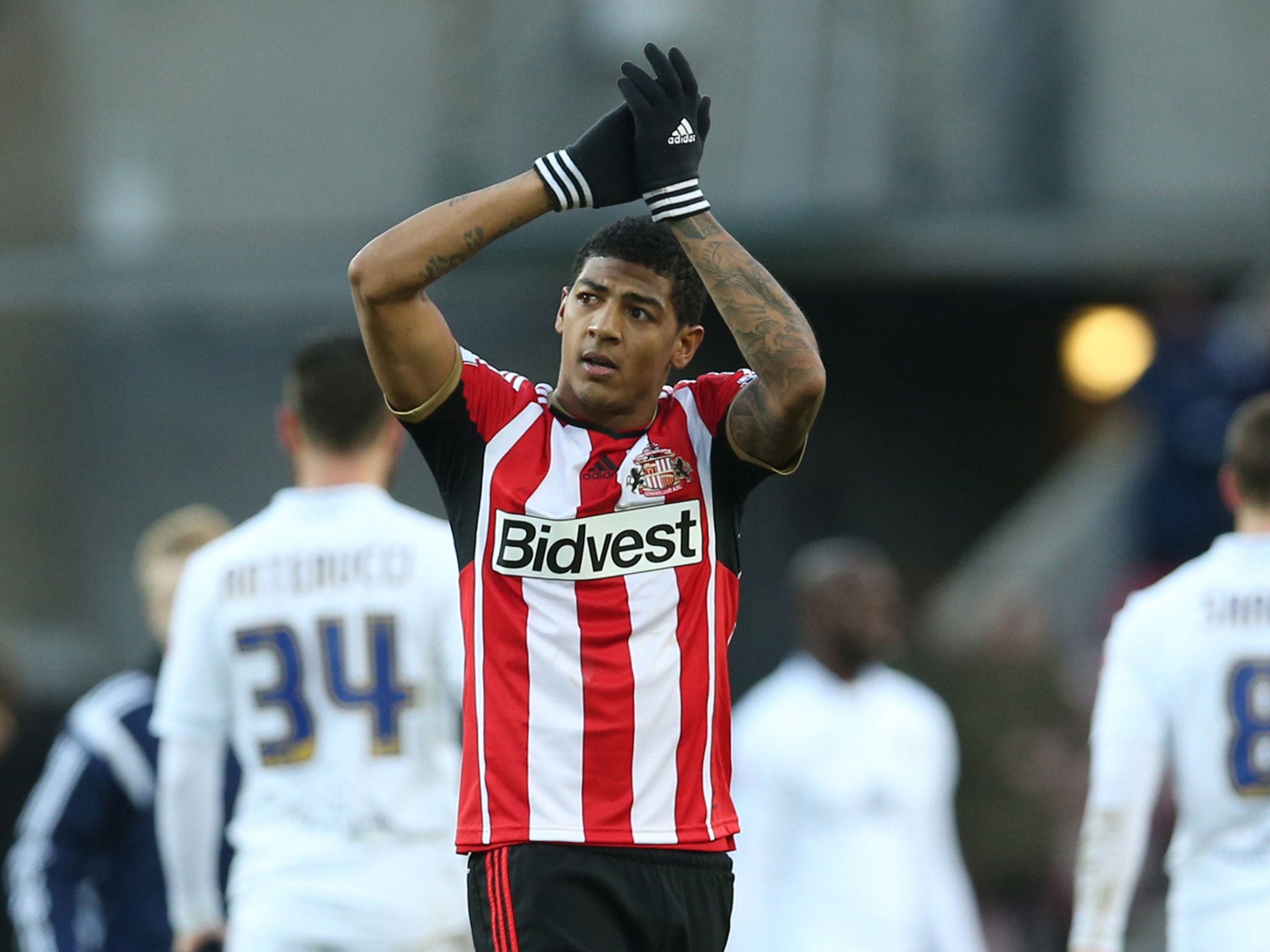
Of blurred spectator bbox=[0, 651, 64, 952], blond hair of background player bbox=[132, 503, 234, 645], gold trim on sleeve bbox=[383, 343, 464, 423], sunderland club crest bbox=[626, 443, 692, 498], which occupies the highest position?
gold trim on sleeve bbox=[383, 343, 464, 423]

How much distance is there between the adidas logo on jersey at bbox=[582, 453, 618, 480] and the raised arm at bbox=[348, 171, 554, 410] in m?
0.37

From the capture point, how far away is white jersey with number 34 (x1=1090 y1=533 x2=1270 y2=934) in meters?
5.28

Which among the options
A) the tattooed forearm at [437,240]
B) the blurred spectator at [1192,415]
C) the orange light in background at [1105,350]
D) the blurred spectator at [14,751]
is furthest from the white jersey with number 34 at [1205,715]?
the orange light in background at [1105,350]

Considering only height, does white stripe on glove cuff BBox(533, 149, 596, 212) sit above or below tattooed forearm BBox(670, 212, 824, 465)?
above

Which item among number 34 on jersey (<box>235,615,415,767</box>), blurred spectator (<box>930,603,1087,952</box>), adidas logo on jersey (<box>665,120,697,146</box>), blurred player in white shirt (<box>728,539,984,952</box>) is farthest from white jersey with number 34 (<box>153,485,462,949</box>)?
blurred spectator (<box>930,603,1087,952</box>)

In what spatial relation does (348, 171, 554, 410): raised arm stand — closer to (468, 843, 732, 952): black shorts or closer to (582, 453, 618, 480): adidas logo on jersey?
(582, 453, 618, 480): adidas logo on jersey

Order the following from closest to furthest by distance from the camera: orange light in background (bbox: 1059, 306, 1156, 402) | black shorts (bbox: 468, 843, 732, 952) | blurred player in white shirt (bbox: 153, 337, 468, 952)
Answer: black shorts (bbox: 468, 843, 732, 952) → blurred player in white shirt (bbox: 153, 337, 468, 952) → orange light in background (bbox: 1059, 306, 1156, 402)

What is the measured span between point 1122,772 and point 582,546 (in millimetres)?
2093

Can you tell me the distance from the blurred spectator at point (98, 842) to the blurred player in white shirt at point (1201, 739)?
265cm

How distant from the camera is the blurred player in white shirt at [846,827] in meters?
7.30

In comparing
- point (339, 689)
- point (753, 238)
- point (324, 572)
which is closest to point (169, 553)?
point (324, 572)

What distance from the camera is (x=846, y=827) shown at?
24.1 feet

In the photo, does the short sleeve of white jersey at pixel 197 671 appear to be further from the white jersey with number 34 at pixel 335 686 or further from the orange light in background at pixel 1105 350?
the orange light in background at pixel 1105 350

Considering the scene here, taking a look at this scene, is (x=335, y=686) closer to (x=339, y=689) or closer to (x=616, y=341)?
(x=339, y=689)
